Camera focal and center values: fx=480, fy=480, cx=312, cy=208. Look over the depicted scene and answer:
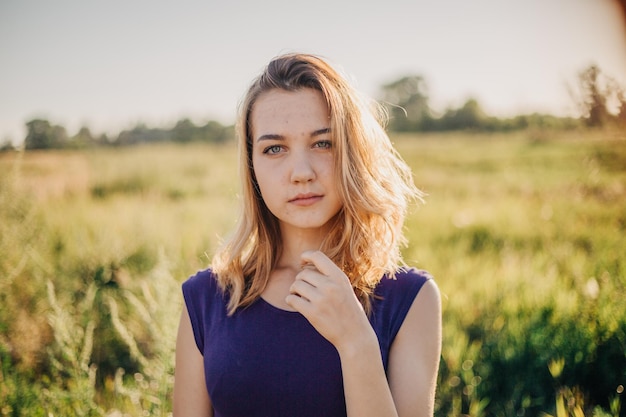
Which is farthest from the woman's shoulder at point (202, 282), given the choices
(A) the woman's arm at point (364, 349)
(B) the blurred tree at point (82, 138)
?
(B) the blurred tree at point (82, 138)

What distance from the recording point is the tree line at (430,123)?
2840 millimetres

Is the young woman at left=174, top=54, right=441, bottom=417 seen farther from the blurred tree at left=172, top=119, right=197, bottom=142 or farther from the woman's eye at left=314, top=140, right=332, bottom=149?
the blurred tree at left=172, top=119, right=197, bottom=142

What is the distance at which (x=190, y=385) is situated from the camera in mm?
1750

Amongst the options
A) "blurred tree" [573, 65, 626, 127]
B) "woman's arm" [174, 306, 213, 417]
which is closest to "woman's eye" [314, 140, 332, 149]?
"woman's arm" [174, 306, 213, 417]

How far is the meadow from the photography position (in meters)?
2.49

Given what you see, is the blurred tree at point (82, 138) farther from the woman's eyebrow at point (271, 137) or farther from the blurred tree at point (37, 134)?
the woman's eyebrow at point (271, 137)

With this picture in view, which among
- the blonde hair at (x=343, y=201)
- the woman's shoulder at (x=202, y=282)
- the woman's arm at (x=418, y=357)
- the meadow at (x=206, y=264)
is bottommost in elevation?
the meadow at (x=206, y=264)

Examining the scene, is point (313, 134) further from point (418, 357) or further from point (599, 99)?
point (599, 99)

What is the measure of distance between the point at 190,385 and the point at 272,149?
0.91 meters

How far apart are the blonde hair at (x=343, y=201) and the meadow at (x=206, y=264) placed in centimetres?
43

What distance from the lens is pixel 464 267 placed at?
14.6 feet

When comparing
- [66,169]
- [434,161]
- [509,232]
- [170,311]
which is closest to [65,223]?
[66,169]

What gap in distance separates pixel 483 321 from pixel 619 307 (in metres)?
0.97

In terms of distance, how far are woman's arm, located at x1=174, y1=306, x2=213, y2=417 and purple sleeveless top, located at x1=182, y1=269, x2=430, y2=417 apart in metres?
0.05
